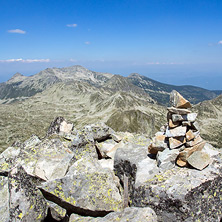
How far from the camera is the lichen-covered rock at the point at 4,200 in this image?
10.2 m

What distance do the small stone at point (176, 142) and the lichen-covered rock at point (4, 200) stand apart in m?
11.1

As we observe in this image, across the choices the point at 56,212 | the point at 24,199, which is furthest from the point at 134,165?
the point at 24,199

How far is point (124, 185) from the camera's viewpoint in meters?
11.6

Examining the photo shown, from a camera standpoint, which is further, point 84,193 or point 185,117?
point 185,117

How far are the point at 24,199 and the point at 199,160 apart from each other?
10925mm

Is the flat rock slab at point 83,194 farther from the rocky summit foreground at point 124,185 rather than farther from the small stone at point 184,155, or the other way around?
the small stone at point 184,155

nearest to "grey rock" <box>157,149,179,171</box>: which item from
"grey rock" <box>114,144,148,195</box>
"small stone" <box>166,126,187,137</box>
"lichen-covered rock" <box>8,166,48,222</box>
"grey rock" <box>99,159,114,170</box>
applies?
"small stone" <box>166,126,187,137</box>

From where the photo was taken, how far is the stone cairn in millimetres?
10962

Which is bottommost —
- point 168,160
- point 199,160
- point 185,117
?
point 168,160

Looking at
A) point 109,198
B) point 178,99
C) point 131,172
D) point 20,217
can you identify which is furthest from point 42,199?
point 178,99

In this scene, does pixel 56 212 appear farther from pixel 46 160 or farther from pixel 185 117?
pixel 185 117

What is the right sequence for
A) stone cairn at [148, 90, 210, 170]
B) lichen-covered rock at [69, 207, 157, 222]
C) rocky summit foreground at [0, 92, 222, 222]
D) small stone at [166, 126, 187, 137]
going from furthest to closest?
1. small stone at [166, 126, 187, 137]
2. stone cairn at [148, 90, 210, 170]
3. rocky summit foreground at [0, 92, 222, 222]
4. lichen-covered rock at [69, 207, 157, 222]

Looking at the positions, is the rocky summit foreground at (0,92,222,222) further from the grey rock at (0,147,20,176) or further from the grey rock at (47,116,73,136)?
the grey rock at (47,116,73,136)

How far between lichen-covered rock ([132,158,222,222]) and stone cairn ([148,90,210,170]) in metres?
0.62
